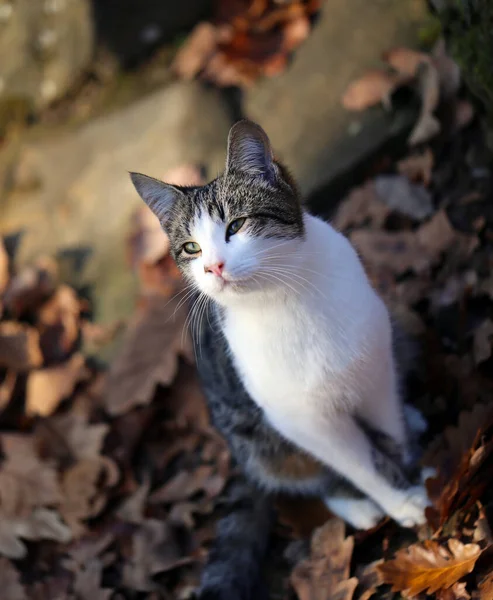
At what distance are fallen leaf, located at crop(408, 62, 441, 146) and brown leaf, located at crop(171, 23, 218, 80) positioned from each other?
3.73 feet

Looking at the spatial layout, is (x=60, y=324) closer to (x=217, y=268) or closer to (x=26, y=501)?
(x=26, y=501)

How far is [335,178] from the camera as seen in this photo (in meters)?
2.79

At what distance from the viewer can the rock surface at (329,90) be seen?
285 centimetres

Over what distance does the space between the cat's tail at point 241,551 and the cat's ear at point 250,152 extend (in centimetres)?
111

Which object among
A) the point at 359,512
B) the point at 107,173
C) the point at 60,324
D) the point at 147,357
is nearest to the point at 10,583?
the point at 147,357

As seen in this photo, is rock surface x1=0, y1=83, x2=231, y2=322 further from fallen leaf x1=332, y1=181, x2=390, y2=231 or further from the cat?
the cat

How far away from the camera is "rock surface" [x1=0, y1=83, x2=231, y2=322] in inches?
121

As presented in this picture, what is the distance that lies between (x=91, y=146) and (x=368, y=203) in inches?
59.3

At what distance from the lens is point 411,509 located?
1.86 meters

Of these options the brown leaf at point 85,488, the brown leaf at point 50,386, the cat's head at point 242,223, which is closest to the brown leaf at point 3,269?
the brown leaf at point 50,386

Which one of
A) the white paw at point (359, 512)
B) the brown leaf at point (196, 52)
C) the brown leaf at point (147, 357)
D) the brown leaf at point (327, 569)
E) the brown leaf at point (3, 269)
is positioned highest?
the brown leaf at point (196, 52)

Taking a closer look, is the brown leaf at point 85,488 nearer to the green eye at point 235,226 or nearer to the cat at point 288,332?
the cat at point 288,332

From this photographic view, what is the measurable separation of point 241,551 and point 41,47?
2801 millimetres

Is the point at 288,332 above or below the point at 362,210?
below
